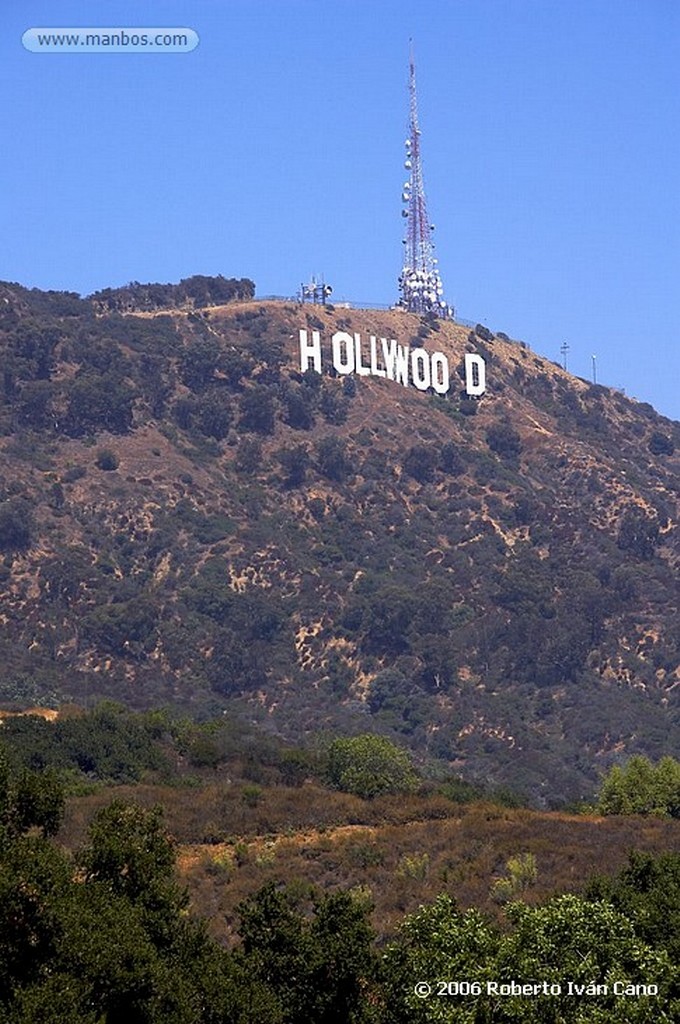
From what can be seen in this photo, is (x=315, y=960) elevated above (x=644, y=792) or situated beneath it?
elevated above

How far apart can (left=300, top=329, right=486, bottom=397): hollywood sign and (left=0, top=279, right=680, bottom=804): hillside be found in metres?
1.42

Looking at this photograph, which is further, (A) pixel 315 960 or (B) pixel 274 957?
(B) pixel 274 957

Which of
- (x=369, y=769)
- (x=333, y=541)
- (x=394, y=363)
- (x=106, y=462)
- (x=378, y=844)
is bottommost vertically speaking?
(x=378, y=844)

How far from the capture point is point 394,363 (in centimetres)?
16075

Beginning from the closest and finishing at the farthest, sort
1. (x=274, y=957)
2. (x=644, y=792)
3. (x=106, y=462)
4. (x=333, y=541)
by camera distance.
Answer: (x=274, y=957) → (x=644, y=792) → (x=106, y=462) → (x=333, y=541)

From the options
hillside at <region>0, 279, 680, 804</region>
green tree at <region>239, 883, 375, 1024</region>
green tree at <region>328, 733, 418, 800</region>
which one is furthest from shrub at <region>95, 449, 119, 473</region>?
green tree at <region>239, 883, 375, 1024</region>

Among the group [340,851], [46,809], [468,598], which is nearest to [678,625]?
[468,598]

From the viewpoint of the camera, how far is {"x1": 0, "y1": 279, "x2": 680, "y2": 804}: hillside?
401 ft

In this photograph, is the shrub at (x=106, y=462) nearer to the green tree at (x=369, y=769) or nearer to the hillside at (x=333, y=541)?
the hillside at (x=333, y=541)

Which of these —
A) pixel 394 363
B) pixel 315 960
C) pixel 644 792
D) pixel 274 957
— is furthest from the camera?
pixel 394 363

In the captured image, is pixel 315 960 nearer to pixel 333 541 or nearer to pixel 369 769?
pixel 369 769

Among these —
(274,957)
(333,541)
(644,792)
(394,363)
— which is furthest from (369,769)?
(394,363)

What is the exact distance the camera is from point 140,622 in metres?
125

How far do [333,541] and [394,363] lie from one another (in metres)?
24.6
